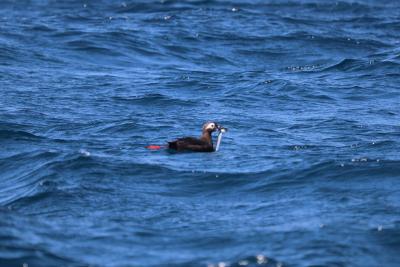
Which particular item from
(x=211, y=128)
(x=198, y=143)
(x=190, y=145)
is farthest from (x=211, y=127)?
(x=190, y=145)

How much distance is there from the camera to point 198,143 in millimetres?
15422

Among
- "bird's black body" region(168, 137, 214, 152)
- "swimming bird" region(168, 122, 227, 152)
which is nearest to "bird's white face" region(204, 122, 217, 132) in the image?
"swimming bird" region(168, 122, 227, 152)

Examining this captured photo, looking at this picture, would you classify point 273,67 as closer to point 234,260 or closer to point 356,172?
point 356,172

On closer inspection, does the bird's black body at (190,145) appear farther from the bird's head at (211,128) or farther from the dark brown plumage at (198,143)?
the bird's head at (211,128)

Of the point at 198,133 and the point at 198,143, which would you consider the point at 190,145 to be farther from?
the point at 198,133

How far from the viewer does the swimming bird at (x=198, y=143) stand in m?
15.2

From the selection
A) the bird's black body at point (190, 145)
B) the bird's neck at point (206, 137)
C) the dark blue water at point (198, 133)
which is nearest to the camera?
the dark blue water at point (198, 133)

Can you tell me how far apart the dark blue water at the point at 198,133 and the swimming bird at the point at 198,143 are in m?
0.14

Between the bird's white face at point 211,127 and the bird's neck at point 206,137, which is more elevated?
the bird's white face at point 211,127

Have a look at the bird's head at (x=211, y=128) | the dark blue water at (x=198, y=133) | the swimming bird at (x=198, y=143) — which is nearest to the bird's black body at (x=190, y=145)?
the swimming bird at (x=198, y=143)

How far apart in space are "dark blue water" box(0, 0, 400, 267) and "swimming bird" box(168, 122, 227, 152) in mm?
141

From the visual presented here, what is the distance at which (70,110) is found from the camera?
59.8ft

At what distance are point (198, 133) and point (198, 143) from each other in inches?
69.7

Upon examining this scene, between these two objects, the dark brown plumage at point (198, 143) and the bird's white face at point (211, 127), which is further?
the bird's white face at point (211, 127)
